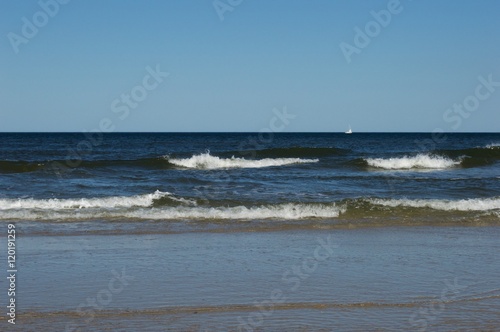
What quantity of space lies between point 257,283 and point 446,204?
1063cm

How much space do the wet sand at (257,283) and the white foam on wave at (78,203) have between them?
4595 millimetres

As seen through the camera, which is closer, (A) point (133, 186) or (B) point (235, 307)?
(B) point (235, 307)

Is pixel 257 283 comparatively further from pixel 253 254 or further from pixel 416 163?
pixel 416 163

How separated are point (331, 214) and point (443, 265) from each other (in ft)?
22.0

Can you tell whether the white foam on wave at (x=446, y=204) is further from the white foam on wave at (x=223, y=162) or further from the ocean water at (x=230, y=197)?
the white foam on wave at (x=223, y=162)

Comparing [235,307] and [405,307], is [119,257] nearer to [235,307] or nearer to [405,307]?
[235,307]

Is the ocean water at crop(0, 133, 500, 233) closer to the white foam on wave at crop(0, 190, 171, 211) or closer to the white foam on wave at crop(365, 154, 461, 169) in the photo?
the white foam on wave at crop(0, 190, 171, 211)

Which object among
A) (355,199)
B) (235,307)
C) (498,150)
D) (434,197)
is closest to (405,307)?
(235,307)

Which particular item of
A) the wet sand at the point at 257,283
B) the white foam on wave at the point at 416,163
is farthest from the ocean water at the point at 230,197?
the wet sand at the point at 257,283

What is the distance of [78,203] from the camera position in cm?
1692

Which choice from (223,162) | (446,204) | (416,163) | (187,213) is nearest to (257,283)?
(187,213)

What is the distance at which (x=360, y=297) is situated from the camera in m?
7.38

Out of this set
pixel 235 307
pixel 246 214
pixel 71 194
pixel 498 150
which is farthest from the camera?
pixel 498 150

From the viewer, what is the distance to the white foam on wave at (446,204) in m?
17.0
